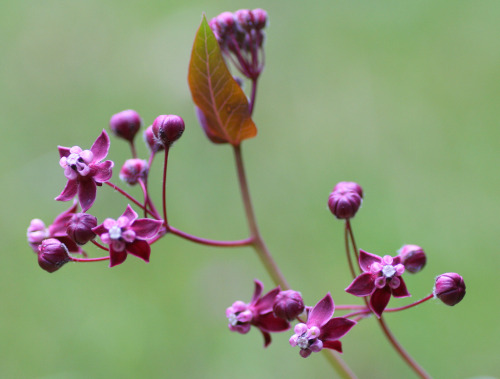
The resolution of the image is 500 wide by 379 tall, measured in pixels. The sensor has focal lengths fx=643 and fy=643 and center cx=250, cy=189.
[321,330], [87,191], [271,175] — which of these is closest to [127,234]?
[87,191]

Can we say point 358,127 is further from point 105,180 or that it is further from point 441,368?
point 105,180

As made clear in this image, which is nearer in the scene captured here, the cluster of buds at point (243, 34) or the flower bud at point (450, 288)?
the flower bud at point (450, 288)

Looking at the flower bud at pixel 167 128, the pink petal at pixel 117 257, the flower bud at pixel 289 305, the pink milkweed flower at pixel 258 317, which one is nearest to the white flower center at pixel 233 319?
the pink milkweed flower at pixel 258 317

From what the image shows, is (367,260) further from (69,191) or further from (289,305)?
(69,191)

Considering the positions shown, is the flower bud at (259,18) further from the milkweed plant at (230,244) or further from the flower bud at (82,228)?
the flower bud at (82,228)

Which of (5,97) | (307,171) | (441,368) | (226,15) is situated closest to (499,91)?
(307,171)

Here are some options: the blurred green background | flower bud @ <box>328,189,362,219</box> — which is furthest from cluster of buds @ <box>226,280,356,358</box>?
the blurred green background
